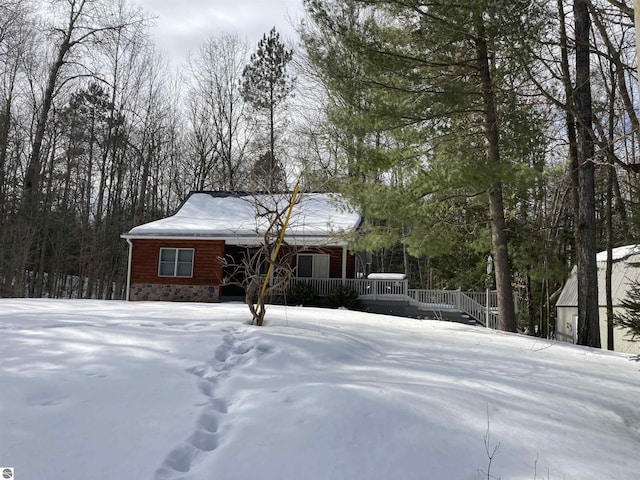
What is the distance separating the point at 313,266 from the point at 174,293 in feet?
17.5

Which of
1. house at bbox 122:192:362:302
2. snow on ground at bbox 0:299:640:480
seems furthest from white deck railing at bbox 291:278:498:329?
snow on ground at bbox 0:299:640:480

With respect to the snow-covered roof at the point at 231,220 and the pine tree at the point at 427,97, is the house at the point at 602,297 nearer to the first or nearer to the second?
the pine tree at the point at 427,97

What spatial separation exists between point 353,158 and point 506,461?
28.2ft

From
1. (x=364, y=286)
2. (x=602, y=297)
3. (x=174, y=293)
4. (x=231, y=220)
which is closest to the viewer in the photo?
(x=602, y=297)

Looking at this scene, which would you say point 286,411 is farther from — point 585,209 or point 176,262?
point 176,262

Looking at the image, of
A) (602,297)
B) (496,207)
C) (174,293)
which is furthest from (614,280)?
(174,293)

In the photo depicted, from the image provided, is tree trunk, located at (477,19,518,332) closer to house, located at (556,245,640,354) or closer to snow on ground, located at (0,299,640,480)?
snow on ground, located at (0,299,640,480)

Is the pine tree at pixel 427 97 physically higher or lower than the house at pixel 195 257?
higher

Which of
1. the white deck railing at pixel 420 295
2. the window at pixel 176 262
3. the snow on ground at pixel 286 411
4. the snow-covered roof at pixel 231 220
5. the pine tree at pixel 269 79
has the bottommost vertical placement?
the snow on ground at pixel 286 411

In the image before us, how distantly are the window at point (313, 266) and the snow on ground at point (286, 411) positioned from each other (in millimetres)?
11770

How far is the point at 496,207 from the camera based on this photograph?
10.7 meters

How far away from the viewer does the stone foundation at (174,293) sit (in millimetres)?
17141

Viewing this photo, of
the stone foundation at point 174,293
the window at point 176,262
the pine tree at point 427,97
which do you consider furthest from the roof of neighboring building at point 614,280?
the window at point 176,262

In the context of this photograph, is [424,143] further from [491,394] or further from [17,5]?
[17,5]
